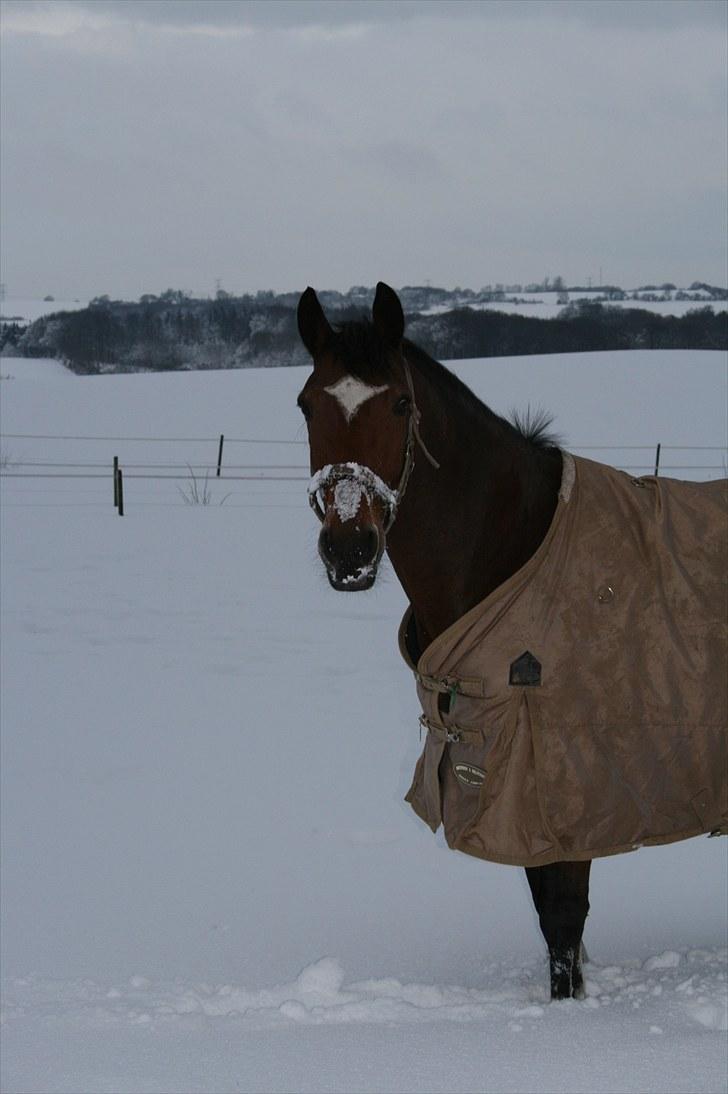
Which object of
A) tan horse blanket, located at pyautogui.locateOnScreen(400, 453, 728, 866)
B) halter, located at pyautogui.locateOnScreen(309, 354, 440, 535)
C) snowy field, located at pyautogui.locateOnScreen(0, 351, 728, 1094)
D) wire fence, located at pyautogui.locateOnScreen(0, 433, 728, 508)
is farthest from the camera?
wire fence, located at pyautogui.locateOnScreen(0, 433, 728, 508)

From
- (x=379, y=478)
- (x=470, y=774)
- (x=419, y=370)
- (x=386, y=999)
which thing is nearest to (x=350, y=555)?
(x=379, y=478)

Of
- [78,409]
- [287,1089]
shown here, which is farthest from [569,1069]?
[78,409]

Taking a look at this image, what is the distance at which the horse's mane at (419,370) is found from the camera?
106 inches

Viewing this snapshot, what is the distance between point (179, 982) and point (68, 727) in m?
2.63

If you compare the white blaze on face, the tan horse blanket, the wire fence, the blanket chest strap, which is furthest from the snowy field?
the wire fence

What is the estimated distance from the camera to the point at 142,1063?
239cm

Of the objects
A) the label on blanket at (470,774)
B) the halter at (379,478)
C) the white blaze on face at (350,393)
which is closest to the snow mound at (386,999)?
the label on blanket at (470,774)

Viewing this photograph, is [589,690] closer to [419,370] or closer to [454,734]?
[454,734]

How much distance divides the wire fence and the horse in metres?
11.6

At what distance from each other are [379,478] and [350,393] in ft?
0.72

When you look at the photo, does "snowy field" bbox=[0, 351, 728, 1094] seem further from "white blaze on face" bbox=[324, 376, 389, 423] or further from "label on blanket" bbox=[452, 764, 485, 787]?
"white blaze on face" bbox=[324, 376, 389, 423]

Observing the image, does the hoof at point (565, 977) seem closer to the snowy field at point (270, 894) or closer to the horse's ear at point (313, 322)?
the snowy field at point (270, 894)

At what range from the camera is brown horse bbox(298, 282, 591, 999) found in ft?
8.45

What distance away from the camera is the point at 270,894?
3.94 meters
